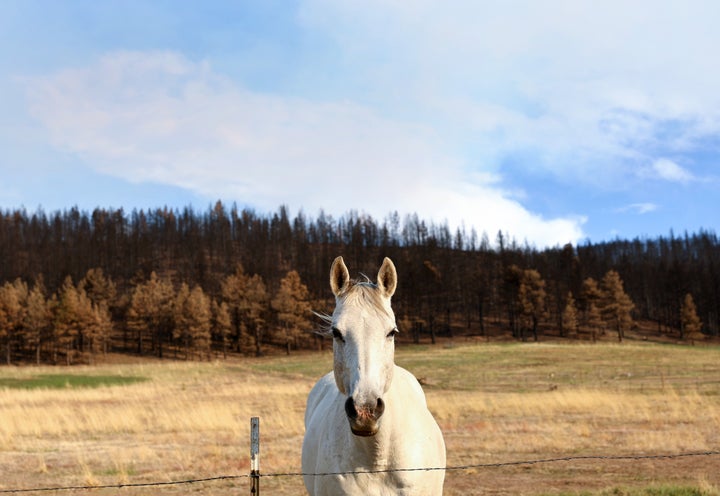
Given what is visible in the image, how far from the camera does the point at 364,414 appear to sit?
3463 mm

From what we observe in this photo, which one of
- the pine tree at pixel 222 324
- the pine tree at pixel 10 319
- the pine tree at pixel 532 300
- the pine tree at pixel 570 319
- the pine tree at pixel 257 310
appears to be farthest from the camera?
the pine tree at pixel 532 300

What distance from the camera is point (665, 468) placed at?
36.2 ft

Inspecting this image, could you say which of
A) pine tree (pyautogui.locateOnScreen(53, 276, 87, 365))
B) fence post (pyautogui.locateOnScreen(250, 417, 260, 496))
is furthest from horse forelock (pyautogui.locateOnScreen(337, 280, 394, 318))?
pine tree (pyautogui.locateOnScreen(53, 276, 87, 365))

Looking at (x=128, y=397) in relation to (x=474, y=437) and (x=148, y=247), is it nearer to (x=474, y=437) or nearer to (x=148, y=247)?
(x=474, y=437)

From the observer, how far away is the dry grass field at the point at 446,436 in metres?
10.5

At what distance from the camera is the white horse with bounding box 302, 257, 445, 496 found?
3.60m

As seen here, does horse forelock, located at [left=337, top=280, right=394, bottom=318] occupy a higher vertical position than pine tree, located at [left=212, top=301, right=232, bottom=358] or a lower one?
higher

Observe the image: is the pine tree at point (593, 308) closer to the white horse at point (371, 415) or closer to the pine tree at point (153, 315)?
the pine tree at point (153, 315)

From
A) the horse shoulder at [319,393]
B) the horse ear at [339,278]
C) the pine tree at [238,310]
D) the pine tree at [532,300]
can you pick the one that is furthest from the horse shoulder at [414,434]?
the pine tree at [532,300]

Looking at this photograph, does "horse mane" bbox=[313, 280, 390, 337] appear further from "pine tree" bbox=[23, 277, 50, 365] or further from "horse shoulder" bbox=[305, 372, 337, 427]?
"pine tree" bbox=[23, 277, 50, 365]

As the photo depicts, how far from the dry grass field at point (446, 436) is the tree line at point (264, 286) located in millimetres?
41326

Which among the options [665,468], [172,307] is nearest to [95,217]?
[172,307]

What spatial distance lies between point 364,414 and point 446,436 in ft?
41.5

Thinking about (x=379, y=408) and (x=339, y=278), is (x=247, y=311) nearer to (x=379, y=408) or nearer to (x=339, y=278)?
(x=339, y=278)
